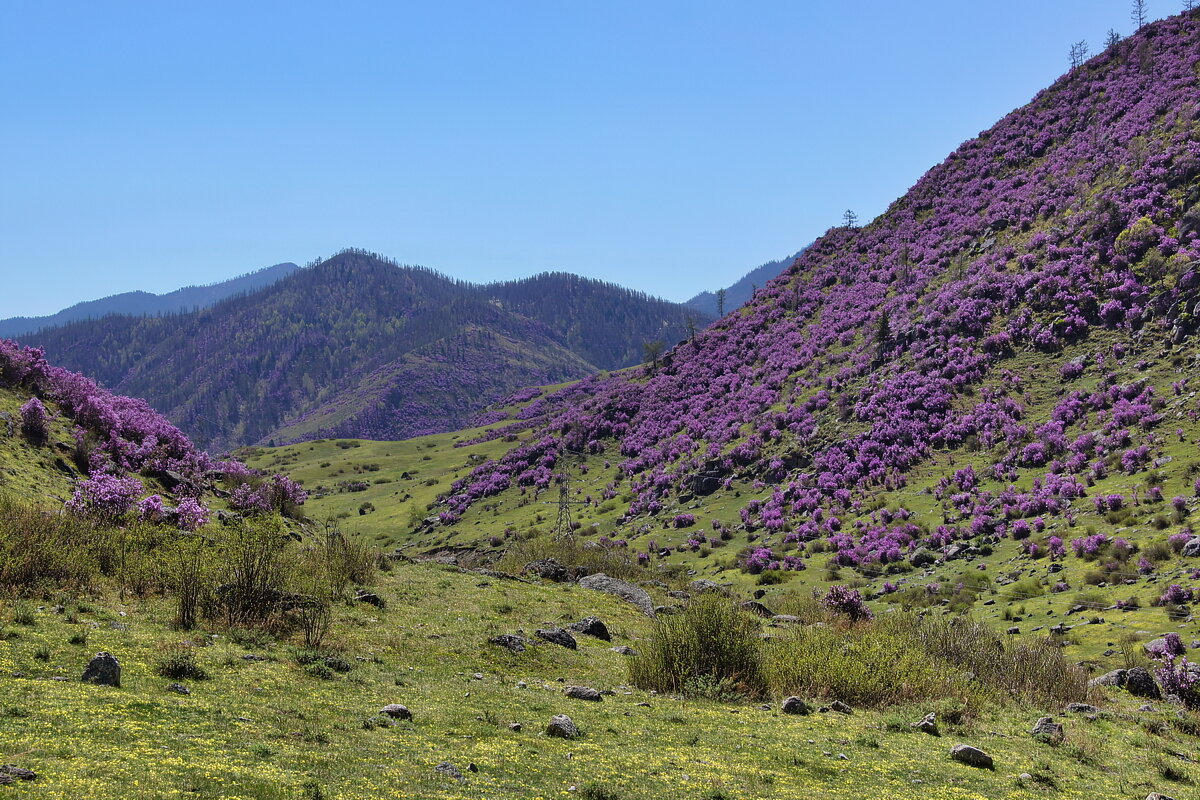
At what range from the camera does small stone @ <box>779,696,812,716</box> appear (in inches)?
619

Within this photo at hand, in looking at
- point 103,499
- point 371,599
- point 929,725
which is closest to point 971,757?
point 929,725

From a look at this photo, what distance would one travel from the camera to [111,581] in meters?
17.1

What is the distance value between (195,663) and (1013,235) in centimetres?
7608

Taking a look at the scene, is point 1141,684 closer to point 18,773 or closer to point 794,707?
point 794,707

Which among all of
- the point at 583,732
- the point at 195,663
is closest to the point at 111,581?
the point at 195,663

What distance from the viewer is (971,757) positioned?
12523mm

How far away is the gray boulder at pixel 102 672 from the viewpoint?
33.1ft

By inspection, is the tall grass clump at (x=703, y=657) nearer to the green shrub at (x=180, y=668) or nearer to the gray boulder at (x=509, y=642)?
the gray boulder at (x=509, y=642)

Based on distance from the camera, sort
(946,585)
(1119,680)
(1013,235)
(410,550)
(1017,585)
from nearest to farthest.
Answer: (1119,680) < (1017,585) < (946,585) < (1013,235) < (410,550)

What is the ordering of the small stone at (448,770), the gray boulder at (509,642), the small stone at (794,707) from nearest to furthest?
the small stone at (448,770)
the small stone at (794,707)
the gray boulder at (509,642)

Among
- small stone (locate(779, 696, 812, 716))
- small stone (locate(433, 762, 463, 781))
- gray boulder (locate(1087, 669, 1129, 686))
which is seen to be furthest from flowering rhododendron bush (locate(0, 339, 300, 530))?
gray boulder (locate(1087, 669, 1129, 686))


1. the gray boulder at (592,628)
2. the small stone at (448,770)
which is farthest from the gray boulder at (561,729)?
the gray boulder at (592,628)

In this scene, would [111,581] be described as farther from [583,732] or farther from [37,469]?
[583,732]

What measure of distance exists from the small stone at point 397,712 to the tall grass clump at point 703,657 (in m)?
8.03
